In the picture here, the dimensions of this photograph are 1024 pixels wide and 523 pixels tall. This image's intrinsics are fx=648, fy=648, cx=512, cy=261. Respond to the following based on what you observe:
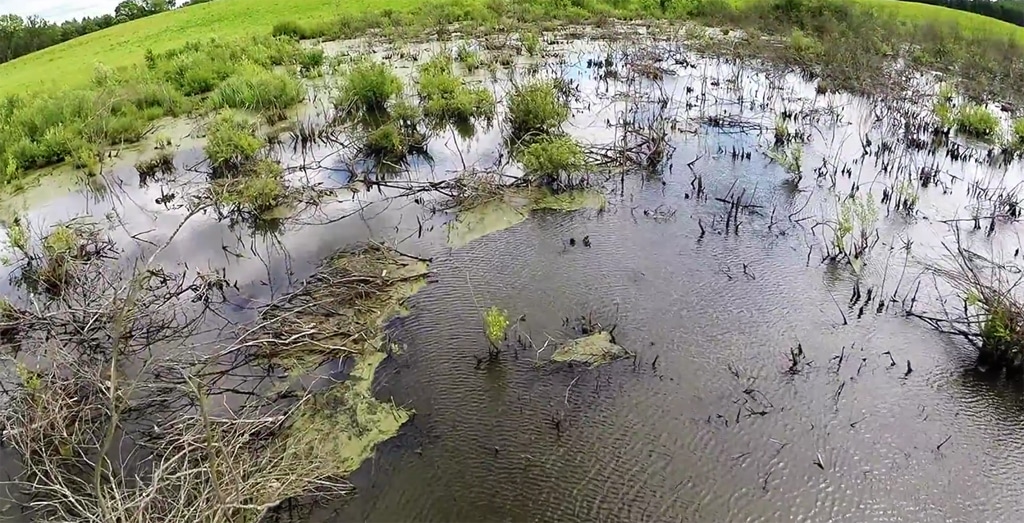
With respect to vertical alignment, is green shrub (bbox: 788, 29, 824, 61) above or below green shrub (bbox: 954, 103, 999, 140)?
above

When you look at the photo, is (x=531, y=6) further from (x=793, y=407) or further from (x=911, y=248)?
(x=793, y=407)

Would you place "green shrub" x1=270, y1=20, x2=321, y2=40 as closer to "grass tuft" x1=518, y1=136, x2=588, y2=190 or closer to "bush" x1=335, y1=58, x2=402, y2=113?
"bush" x1=335, y1=58, x2=402, y2=113

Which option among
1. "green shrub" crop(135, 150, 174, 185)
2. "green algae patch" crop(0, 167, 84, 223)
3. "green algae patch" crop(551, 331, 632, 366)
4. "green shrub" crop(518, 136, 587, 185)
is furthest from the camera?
"green shrub" crop(135, 150, 174, 185)

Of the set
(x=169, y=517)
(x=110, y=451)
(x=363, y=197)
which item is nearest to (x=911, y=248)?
(x=363, y=197)

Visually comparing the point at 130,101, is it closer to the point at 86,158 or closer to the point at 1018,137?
the point at 86,158

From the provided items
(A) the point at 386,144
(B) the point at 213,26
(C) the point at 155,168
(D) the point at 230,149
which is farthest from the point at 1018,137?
(B) the point at 213,26

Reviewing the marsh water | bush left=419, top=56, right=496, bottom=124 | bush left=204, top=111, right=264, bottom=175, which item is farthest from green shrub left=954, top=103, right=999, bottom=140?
bush left=204, top=111, right=264, bottom=175
